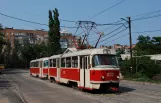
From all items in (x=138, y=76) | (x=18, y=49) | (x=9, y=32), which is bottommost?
(x=138, y=76)

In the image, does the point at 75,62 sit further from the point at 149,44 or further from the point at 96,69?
the point at 149,44

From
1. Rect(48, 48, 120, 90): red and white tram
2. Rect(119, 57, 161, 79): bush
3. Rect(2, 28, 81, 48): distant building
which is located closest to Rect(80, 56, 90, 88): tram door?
Rect(48, 48, 120, 90): red and white tram

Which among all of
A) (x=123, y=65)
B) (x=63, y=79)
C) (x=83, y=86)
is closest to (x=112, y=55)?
(x=83, y=86)

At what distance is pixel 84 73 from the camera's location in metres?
19.2

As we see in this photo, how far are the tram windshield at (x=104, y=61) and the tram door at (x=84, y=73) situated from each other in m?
0.81

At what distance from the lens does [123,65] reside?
41344 millimetres

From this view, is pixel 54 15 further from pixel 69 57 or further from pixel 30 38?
pixel 30 38

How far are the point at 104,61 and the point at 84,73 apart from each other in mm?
1681

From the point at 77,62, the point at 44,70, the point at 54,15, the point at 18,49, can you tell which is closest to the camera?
the point at 77,62

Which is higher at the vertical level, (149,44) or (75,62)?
(149,44)

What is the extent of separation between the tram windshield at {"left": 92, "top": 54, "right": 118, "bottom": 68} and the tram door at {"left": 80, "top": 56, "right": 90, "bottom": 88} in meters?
0.81

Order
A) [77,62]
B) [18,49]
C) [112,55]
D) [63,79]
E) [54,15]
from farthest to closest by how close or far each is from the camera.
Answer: [18,49] → [54,15] → [63,79] → [77,62] → [112,55]

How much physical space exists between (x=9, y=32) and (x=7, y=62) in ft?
47.2

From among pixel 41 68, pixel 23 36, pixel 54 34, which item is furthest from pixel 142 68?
pixel 23 36
